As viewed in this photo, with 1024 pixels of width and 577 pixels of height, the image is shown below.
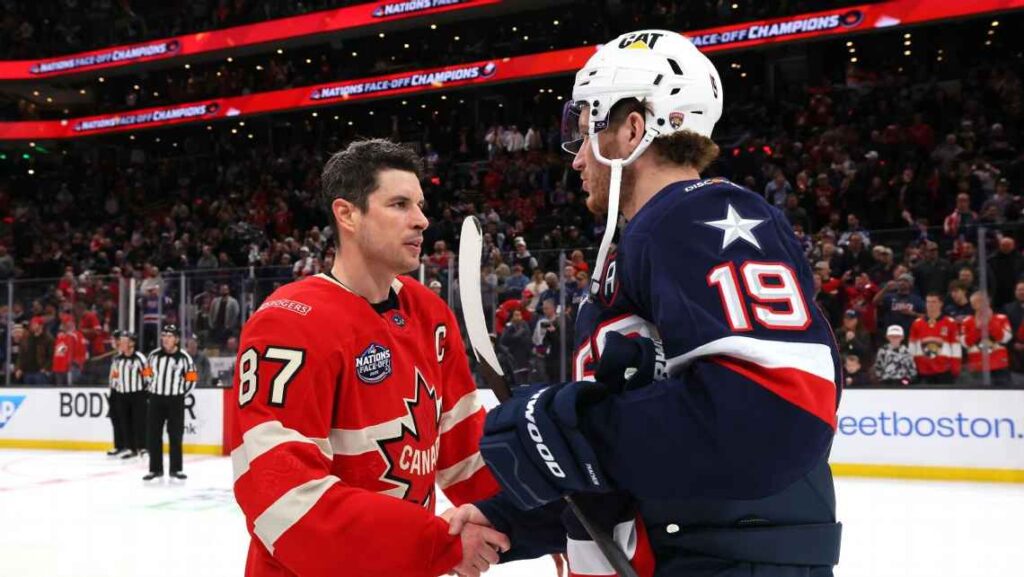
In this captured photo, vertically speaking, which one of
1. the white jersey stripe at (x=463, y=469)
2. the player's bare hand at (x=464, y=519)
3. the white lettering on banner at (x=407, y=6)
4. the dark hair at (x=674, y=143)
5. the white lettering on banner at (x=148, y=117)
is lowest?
the white jersey stripe at (x=463, y=469)

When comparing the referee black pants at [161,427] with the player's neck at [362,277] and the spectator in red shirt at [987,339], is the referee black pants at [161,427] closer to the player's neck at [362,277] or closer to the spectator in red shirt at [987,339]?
the spectator in red shirt at [987,339]

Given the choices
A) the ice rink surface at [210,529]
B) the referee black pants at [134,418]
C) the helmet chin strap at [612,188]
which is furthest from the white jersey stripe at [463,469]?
the referee black pants at [134,418]

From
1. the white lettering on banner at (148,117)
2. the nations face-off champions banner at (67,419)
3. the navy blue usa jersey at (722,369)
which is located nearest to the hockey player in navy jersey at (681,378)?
the navy blue usa jersey at (722,369)

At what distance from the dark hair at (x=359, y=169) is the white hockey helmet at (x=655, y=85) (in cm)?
84

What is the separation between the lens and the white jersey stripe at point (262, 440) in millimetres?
1753

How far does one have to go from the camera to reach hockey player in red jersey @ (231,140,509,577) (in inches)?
67.1

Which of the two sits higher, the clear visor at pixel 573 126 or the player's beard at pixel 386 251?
the clear visor at pixel 573 126

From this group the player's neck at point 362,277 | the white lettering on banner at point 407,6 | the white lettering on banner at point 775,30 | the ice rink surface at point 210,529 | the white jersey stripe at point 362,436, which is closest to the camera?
the white jersey stripe at point 362,436

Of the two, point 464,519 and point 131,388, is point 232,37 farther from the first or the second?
point 464,519

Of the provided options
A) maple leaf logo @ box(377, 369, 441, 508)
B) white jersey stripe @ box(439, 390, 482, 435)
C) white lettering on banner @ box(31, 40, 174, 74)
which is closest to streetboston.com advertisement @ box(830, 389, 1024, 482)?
white jersey stripe @ box(439, 390, 482, 435)

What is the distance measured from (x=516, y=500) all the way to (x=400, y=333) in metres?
0.89

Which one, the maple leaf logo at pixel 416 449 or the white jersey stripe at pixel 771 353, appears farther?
the maple leaf logo at pixel 416 449

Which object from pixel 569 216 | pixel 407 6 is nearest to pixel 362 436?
pixel 569 216

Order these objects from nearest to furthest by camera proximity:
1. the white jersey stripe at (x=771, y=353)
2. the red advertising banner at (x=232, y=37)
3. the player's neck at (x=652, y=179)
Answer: the white jersey stripe at (x=771, y=353) → the player's neck at (x=652, y=179) → the red advertising banner at (x=232, y=37)
